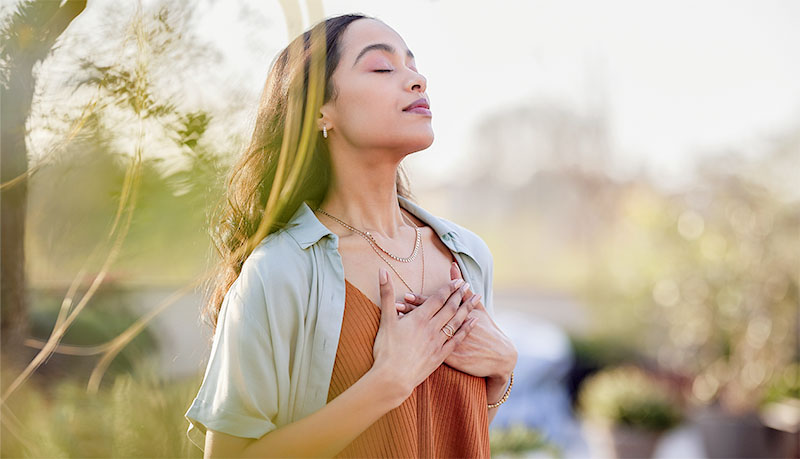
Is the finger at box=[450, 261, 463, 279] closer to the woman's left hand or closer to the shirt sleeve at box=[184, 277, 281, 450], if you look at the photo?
the woman's left hand

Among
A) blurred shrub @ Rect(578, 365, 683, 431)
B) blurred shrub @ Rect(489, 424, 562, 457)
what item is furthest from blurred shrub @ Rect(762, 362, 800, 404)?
blurred shrub @ Rect(489, 424, 562, 457)

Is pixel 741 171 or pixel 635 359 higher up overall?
pixel 741 171

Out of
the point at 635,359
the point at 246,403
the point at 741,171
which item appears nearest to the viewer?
the point at 246,403

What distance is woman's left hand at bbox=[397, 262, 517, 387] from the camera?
1.15 meters

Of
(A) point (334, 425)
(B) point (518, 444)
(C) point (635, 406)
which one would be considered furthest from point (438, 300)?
(C) point (635, 406)

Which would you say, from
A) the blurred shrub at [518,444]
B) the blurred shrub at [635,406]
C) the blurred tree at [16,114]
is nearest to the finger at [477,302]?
the blurred tree at [16,114]

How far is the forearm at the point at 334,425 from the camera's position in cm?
101

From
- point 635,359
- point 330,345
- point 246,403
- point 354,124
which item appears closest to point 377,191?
point 354,124

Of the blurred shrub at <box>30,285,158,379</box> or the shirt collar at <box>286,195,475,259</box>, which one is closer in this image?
the shirt collar at <box>286,195,475,259</box>

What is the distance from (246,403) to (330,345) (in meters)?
0.14

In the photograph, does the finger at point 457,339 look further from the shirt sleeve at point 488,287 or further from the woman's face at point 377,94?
the woman's face at point 377,94

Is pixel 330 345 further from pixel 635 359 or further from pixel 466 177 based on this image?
pixel 466 177

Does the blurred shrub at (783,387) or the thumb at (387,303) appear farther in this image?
the blurred shrub at (783,387)

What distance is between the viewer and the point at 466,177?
13.9 meters
